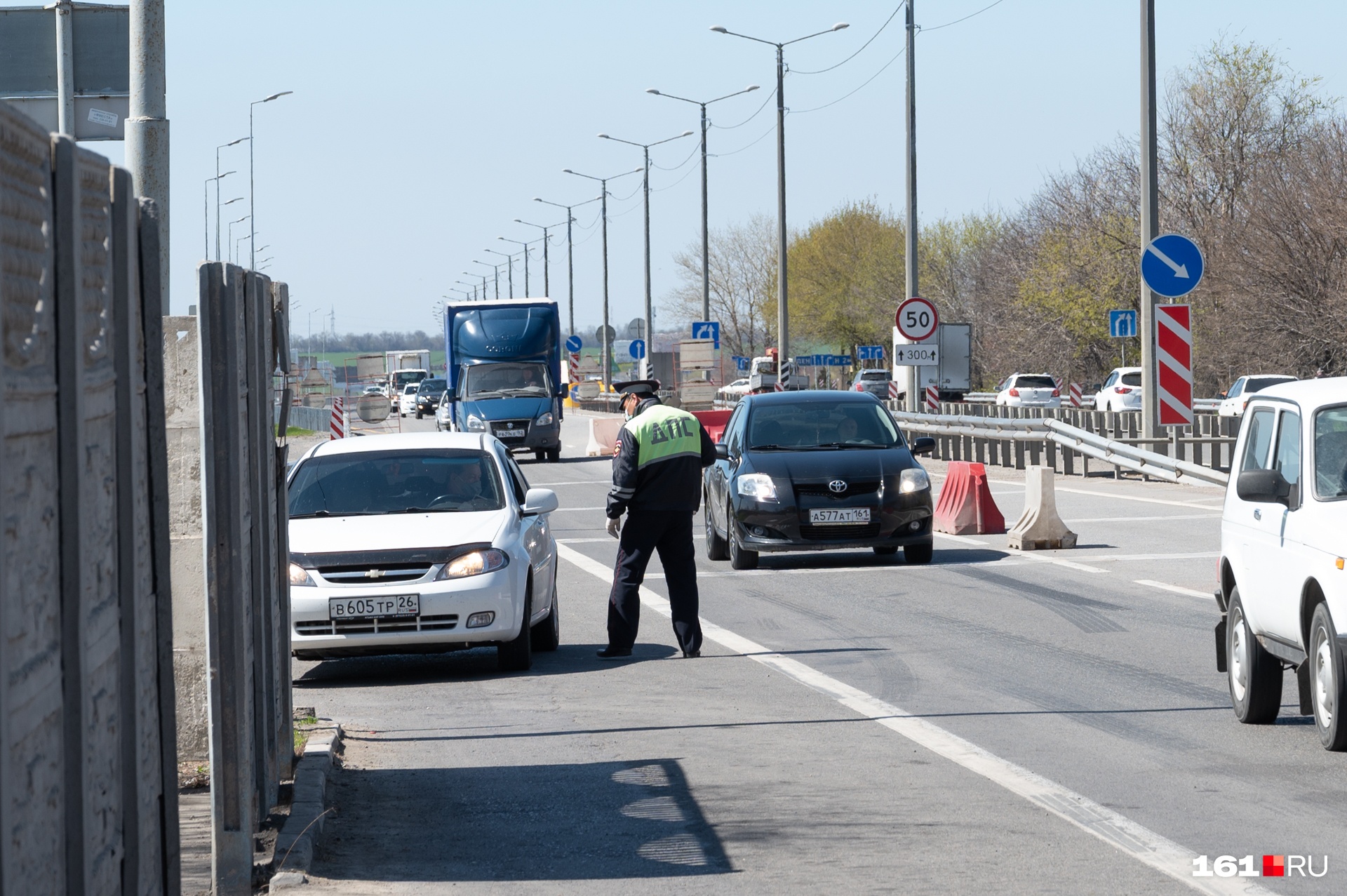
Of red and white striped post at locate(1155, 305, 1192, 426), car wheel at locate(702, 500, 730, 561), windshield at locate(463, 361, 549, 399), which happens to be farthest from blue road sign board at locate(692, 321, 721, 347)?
car wheel at locate(702, 500, 730, 561)

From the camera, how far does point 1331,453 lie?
796 cm

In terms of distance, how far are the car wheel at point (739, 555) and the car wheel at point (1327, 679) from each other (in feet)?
31.2

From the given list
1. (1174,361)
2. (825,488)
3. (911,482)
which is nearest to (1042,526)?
(911,482)

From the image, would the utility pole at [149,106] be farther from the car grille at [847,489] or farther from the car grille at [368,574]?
the car grille at [847,489]

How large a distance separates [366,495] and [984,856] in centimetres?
655

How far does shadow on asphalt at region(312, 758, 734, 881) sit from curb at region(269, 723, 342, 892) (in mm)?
84

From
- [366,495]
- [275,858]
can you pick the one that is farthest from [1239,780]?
[366,495]

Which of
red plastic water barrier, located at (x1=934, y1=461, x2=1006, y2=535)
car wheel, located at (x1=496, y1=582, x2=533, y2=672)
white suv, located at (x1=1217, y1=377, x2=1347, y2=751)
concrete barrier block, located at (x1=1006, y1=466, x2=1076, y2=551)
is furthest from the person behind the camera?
red plastic water barrier, located at (x1=934, y1=461, x2=1006, y2=535)

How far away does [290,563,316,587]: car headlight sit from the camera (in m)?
10.8

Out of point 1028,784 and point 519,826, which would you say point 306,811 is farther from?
point 1028,784

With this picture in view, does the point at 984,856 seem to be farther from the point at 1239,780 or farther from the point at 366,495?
the point at 366,495

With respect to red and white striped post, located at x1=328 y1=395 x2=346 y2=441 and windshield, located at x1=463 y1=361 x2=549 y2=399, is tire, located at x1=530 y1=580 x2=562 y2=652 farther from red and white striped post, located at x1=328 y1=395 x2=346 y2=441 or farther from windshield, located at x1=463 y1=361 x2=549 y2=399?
windshield, located at x1=463 y1=361 x2=549 y2=399

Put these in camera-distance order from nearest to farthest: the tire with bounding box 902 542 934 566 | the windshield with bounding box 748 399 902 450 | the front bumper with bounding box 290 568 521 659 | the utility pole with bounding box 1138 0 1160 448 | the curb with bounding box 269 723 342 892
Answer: the curb with bounding box 269 723 342 892
the front bumper with bounding box 290 568 521 659
the tire with bounding box 902 542 934 566
the windshield with bounding box 748 399 902 450
the utility pole with bounding box 1138 0 1160 448

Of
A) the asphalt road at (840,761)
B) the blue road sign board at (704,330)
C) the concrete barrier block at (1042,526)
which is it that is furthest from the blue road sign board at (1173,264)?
the blue road sign board at (704,330)
